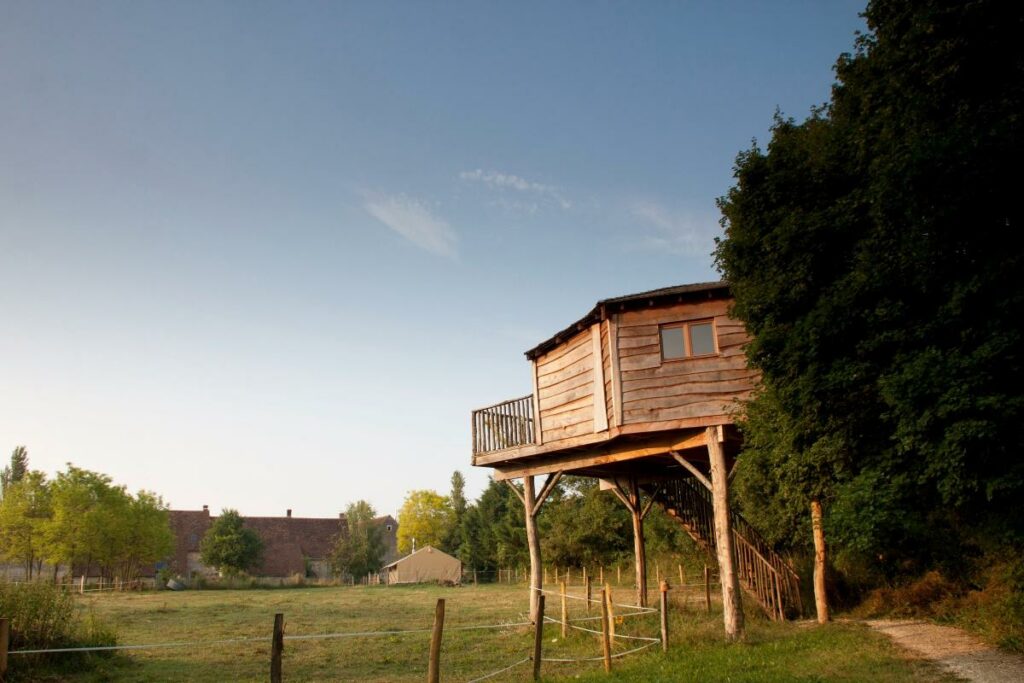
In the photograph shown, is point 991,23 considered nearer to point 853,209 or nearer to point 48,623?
point 853,209

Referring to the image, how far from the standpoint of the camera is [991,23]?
10078 mm

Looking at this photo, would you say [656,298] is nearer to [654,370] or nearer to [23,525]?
[654,370]

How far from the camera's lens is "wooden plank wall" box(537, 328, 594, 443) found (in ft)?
55.6

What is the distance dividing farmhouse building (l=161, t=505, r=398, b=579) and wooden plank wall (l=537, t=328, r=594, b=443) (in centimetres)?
5530

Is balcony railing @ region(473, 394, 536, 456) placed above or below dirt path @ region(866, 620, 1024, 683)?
above

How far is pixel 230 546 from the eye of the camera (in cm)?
5962

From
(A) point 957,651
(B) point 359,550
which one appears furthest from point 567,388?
(B) point 359,550

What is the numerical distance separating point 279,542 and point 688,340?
67.2 m

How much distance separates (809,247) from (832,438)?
3.31 m

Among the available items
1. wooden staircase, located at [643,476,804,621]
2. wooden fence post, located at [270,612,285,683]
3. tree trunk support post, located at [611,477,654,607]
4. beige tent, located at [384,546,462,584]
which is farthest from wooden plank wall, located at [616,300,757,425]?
beige tent, located at [384,546,462,584]

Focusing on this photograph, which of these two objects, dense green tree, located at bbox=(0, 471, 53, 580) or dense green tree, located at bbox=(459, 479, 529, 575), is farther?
dense green tree, located at bbox=(459, 479, 529, 575)

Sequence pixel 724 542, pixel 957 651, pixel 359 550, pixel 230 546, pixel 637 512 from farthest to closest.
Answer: pixel 359 550
pixel 230 546
pixel 637 512
pixel 724 542
pixel 957 651

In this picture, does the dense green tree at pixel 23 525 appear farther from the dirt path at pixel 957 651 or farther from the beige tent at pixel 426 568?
the dirt path at pixel 957 651

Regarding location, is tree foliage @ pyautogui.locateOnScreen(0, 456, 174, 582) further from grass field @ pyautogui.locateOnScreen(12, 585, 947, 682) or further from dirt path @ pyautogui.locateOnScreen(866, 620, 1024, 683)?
dirt path @ pyautogui.locateOnScreen(866, 620, 1024, 683)
